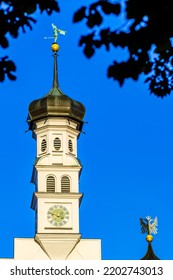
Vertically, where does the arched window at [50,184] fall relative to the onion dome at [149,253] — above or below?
above

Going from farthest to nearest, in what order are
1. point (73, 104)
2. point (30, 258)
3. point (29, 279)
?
point (73, 104), point (30, 258), point (29, 279)

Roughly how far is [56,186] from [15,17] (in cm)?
4843

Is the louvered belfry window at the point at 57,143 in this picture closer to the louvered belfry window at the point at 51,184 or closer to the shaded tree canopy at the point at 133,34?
the louvered belfry window at the point at 51,184

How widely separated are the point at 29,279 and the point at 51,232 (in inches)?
419

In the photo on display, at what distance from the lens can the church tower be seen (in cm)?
5575

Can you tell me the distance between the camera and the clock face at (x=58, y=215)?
185 ft

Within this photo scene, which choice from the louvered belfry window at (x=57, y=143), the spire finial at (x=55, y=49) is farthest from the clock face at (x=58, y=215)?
the spire finial at (x=55, y=49)

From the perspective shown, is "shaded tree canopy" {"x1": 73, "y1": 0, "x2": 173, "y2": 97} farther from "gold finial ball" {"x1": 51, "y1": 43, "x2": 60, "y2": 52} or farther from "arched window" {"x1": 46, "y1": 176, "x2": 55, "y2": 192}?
"gold finial ball" {"x1": 51, "y1": 43, "x2": 60, "y2": 52}

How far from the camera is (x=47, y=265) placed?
4897cm

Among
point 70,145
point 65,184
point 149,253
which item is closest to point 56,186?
point 65,184

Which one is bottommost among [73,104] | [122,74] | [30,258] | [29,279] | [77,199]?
[122,74]

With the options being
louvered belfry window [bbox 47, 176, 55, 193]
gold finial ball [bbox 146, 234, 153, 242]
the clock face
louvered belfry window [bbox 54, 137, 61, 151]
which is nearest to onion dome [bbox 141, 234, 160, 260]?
gold finial ball [bbox 146, 234, 153, 242]

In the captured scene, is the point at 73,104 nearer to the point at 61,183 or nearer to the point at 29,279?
the point at 61,183

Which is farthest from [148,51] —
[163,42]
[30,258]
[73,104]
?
[73,104]
